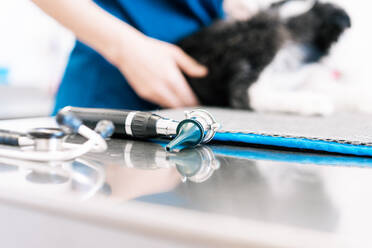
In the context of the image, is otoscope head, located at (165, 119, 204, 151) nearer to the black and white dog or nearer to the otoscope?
the otoscope

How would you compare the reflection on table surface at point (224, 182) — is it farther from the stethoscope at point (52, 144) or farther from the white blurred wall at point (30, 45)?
the white blurred wall at point (30, 45)

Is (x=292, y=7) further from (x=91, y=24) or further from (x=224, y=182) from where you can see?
(x=224, y=182)

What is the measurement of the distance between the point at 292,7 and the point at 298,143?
1030mm

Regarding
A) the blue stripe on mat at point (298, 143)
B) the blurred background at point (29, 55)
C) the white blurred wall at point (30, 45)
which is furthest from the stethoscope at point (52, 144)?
the white blurred wall at point (30, 45)

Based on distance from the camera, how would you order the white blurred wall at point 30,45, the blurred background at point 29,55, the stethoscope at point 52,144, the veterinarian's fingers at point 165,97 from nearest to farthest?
the stethoscope at point 52,144 < the veterinarian's fingers at point 165,97 < the blurred background at point 29,55 < the white blurred wall at point 30,45

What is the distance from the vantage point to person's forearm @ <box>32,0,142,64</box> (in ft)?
2.91

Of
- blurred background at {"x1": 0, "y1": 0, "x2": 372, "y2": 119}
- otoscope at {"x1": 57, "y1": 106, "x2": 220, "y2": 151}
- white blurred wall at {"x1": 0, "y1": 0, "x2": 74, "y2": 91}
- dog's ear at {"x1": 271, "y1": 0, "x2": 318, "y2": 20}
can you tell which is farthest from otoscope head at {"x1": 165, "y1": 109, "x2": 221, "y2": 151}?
white blurred wall at {"x1": 0, "y1": 0, "x2": 74, "y2": 91}

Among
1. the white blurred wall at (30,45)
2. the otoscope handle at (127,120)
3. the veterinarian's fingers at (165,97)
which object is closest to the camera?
the otoscope handle at (127,120)

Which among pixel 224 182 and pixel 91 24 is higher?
pixel 91 24

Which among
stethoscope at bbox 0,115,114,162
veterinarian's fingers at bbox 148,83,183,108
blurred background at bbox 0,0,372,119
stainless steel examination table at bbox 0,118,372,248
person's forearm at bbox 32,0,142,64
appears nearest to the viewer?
stainless steel examination table at bbox 0,118,372,248

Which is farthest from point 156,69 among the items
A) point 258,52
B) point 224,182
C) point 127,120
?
point 224,182

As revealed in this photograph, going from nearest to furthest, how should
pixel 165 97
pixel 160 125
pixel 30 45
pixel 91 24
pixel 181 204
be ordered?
1. pixel 181 204
2. pixel 160 125
3. pixel 91 24
4. pixel 165 97
5. pixel 30 45

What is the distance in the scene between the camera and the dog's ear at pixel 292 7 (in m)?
1.27

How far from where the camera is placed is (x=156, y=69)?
100cm
